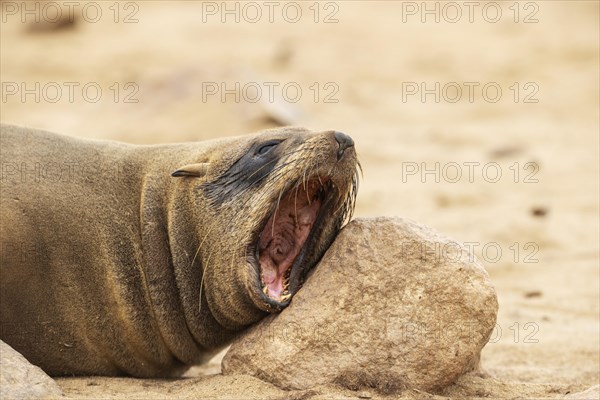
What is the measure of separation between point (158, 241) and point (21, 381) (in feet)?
3.90

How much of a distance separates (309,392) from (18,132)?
2.25 m

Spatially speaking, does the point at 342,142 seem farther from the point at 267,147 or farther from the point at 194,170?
the point at 194,170

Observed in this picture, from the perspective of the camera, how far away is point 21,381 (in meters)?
4.46

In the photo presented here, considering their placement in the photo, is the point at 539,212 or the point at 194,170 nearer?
the point at 194,170

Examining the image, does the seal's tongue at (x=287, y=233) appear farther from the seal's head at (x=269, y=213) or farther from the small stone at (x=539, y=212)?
the small stone at (x=539, y=212)

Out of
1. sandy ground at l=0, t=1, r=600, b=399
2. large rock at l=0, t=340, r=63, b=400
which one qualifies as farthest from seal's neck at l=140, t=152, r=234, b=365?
large rock at l=0, t=340, r=63, b=400

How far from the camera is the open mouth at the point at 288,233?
5102mm

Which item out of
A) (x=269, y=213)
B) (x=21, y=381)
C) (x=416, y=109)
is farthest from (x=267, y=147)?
(x=416, y=109)

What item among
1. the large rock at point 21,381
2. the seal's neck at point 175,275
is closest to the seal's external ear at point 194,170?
the seal's neck at point 175,275

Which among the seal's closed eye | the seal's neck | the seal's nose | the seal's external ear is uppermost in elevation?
the seal's nose

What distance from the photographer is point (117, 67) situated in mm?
15852

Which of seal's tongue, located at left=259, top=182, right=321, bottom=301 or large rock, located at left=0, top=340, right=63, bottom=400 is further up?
seal's tongue, located at left=259, top=182, right=321, bottom=301

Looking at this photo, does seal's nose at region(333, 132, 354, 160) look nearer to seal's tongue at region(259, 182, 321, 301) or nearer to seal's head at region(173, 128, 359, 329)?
seal's head at region(173, 128, 359, 329)

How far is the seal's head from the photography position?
16.3 ft
